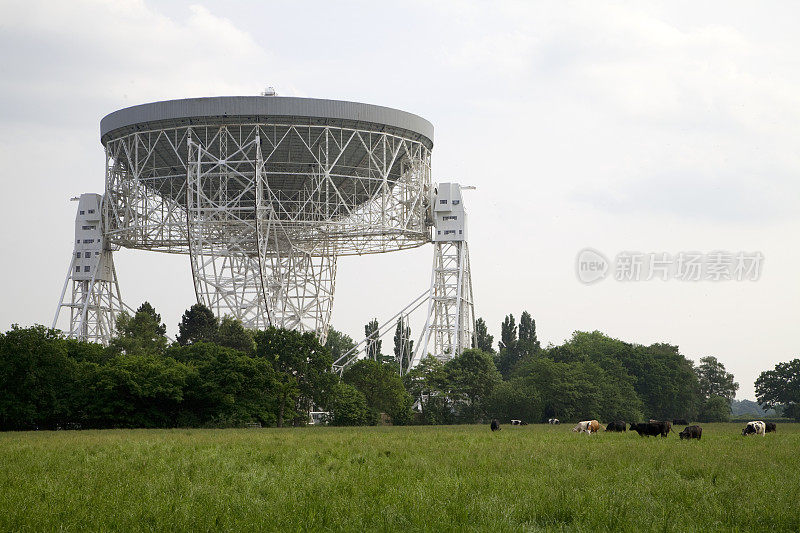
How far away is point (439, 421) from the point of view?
67.1 meters

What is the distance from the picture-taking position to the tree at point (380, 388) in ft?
210

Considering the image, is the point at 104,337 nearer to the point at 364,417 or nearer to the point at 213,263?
the point at 213,263

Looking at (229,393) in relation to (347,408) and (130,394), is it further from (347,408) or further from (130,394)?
(347,408)

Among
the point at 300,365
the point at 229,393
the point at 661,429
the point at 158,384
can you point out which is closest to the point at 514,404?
the point at 300,365

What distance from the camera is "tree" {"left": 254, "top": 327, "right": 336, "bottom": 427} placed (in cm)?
5894

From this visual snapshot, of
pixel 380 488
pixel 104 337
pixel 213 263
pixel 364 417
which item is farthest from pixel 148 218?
pixel 380 488

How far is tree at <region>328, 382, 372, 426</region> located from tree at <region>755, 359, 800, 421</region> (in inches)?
2336

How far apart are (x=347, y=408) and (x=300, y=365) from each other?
161 inches

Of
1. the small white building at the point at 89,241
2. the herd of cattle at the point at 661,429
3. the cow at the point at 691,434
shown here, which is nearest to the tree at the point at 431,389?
the small white building at the point at 89,241

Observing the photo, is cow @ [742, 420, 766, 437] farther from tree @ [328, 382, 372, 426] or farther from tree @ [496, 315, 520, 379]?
tree @ [496, 315, 520, 379]

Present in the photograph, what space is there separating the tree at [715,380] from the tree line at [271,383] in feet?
97.4

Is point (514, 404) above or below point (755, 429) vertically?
above

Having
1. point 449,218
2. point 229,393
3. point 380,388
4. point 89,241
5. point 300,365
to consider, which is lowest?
point 229,393

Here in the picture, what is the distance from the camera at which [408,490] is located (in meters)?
15.4
